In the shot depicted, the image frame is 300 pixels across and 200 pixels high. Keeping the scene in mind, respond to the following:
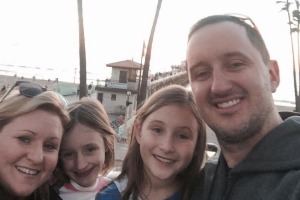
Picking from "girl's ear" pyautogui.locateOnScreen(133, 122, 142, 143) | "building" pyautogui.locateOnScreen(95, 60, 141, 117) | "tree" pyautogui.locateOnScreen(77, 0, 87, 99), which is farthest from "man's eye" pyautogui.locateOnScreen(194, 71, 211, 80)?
"building" pyautogui.locateOnScreen(95, 60, 141, 117)

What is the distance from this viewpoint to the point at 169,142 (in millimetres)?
2527

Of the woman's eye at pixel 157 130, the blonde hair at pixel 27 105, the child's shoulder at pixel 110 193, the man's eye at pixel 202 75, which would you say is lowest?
the child's shoulder at pixel 110 193

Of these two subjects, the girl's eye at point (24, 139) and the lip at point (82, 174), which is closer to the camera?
the girl's eye at point (24, 139)

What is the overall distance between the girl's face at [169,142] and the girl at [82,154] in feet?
1.98

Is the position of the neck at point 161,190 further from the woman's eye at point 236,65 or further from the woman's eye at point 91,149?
→ the woman's eye at point 236,65

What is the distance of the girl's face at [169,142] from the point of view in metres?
2.55

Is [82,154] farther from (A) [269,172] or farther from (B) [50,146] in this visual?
(A) [269,172]

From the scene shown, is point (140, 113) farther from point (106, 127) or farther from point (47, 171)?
point (47, 171)

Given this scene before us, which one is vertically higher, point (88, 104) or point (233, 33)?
point (233, 33)

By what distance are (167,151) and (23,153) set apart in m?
0.99

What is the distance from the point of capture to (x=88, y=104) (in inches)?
133

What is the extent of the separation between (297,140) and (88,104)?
2.02m

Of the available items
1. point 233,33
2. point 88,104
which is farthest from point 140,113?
point 233,33

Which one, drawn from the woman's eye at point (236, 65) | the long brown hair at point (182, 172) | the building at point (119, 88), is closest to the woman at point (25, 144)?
the long brown hair at point (182, 172)
